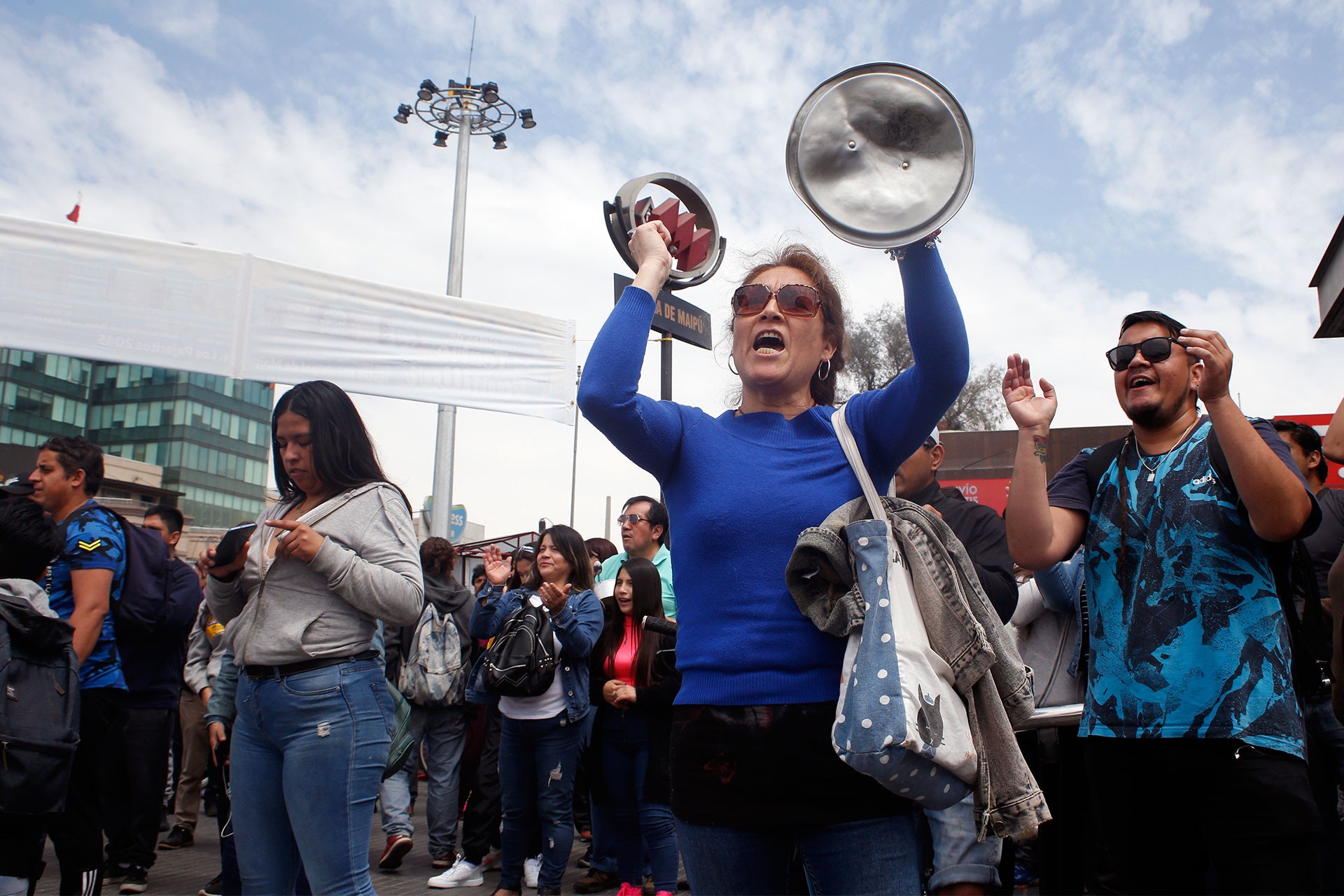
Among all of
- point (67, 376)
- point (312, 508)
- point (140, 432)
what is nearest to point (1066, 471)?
point (312, 508)

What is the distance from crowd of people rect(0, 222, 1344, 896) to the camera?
73.0 inches

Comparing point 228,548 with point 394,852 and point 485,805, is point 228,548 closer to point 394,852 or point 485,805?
point 485,805

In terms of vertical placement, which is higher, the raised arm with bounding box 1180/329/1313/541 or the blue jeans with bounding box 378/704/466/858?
the raised arm with bounding box 1180/329/1313/541

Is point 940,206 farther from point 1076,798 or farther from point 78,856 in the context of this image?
point 78,856

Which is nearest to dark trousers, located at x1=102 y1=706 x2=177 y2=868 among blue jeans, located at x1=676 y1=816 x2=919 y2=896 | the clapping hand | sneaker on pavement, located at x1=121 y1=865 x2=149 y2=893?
sneaker on pavement, located at x1=121 y1=865 x2=149 y2=893

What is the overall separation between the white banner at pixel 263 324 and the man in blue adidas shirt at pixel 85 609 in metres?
0.71

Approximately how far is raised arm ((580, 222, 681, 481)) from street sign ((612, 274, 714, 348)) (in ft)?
12.8

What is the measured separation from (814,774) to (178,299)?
3.65m

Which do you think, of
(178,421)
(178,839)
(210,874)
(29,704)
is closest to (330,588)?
(29,704)

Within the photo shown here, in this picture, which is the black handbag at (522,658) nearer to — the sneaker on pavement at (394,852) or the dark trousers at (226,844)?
the dark trousers at (226,844)

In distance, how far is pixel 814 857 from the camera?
183 cm

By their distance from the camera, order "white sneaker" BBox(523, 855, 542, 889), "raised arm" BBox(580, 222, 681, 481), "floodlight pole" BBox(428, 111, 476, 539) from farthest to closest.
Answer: "floodlight pole" BBox(428, 111, 476, 539), "white sneaker" BBox(523, 855, 542, 889), "raised arm" BBox(580, 222, 681, 481)

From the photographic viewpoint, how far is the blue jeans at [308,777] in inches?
110

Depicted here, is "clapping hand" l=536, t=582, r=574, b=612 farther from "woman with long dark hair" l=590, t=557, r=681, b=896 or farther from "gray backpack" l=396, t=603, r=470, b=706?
"gray backpack" l=396, t=603, r=470, b=706
